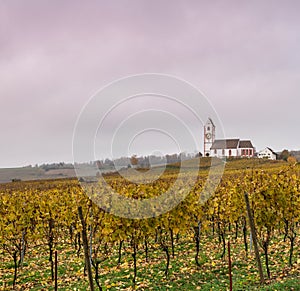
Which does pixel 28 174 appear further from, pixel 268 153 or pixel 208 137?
pixel 268 153

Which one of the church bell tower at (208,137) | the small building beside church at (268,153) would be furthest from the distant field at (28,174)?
the small building beside church at (268,153)

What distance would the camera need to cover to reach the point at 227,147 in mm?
83562

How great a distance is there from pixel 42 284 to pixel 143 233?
117 inches

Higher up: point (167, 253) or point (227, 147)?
point (227, 147)

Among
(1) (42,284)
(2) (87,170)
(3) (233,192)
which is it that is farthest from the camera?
(3) (233,192)

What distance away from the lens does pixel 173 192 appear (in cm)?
1156

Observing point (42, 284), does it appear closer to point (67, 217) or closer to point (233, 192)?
point (67, 217)

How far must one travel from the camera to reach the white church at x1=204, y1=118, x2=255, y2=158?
82688mm

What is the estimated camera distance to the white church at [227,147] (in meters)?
82.7

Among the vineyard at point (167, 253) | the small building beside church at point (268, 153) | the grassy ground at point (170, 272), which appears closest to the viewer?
the grassy ground at point (170, 272)

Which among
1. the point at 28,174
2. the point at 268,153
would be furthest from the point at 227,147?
the point at 28,174

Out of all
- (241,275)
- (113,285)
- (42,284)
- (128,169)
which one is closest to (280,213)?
(241,275)

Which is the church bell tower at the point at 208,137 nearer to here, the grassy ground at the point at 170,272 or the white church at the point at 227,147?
the white church at the point at 227,147

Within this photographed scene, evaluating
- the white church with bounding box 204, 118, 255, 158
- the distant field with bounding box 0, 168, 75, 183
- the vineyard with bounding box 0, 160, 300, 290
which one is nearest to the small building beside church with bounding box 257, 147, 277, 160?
the white church with bounding box 204, 118, 255, 158
